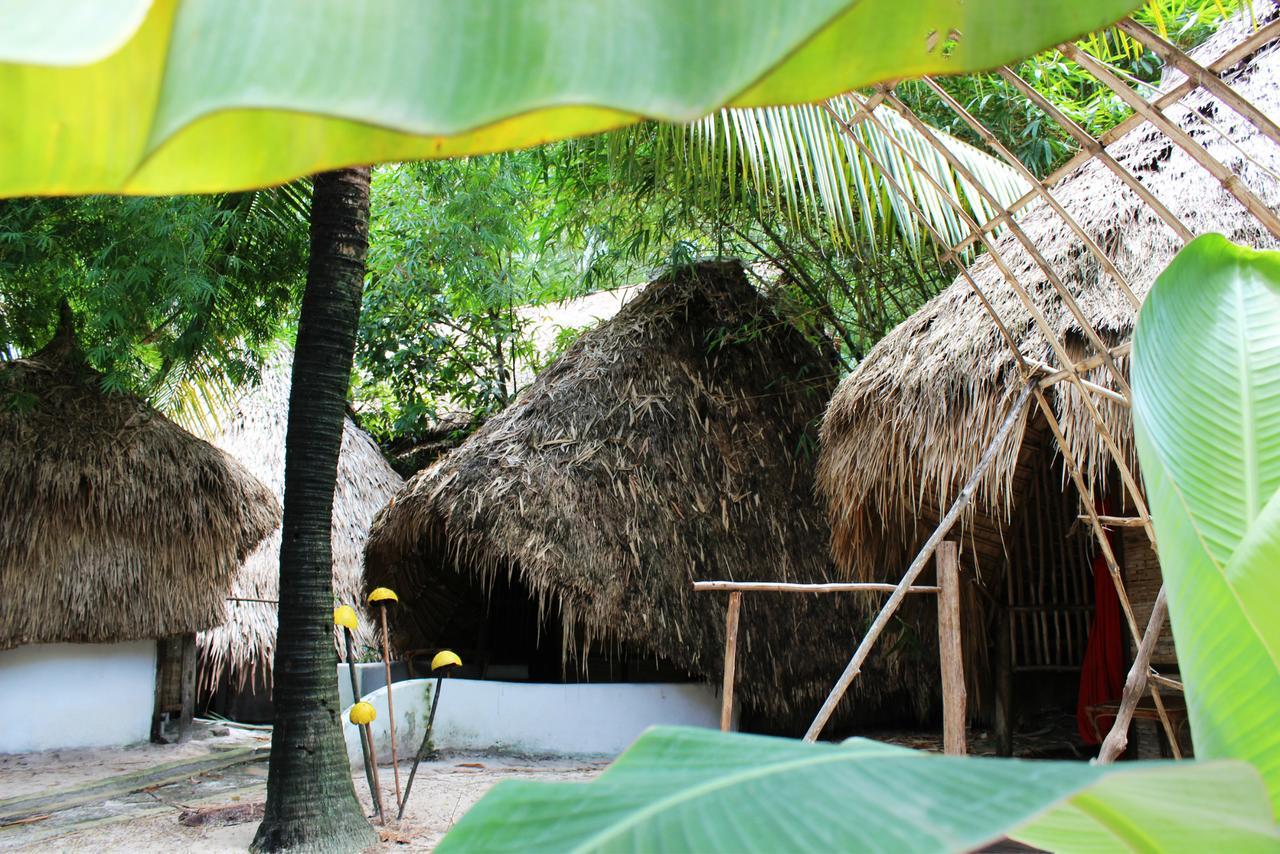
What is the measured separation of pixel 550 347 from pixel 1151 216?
23.0 ft

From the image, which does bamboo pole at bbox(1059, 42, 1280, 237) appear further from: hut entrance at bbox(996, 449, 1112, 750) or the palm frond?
hut entrance at bbox(996, 449, 1112, 750)

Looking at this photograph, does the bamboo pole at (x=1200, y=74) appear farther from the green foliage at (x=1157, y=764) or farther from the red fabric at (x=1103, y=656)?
the red fabric at (x=1103, y=656)

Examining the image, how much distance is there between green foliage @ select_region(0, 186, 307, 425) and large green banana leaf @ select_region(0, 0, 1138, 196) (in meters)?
4.56

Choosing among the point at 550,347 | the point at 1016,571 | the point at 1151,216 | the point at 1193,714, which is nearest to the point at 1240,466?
the point at 1193,714

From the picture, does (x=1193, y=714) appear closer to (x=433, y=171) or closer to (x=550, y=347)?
(x=433, y=171)

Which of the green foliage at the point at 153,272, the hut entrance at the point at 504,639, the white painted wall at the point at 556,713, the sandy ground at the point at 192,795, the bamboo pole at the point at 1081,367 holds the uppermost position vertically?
the green foliage at the point at 153,272

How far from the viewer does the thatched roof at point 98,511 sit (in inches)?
241

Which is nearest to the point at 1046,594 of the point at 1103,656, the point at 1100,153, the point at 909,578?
the point at 1103,656

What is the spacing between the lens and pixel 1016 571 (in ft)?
19.0

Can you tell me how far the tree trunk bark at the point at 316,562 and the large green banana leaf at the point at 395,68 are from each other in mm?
3603

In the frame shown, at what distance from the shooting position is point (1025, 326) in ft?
13.5

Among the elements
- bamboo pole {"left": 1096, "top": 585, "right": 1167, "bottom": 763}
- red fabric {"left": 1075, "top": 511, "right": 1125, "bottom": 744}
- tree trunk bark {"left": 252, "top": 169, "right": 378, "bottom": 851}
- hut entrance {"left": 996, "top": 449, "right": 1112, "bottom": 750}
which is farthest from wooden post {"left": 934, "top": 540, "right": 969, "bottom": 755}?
hut entrance {"left": 996, "top": 449, "right": 1112, "bottom": 750}

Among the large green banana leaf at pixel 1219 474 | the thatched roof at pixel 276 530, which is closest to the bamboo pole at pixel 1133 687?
the large green banana leaf at pixel 1219 474

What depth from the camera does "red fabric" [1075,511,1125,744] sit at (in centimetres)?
494
